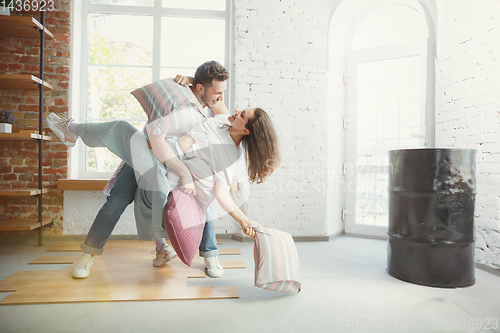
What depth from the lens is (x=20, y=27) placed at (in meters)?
2.82

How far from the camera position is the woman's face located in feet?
6.55

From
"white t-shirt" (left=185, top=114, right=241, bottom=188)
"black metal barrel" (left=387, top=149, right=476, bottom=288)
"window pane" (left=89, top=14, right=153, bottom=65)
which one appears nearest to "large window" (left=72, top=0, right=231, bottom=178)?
"window pane" (left=89, top=14, right=153, bottom=65)

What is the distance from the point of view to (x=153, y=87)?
2.04 metres

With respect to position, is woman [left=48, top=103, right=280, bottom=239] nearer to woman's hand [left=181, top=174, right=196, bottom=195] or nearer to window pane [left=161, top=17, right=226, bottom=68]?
woman's hand [left=181, top=174, right=196, bottom=195]

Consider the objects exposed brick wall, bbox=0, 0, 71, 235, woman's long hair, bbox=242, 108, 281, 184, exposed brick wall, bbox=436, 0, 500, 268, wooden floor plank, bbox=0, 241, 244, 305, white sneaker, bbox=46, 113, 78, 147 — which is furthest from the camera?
exposed brick wall, bbox=0, 0, 71, 235

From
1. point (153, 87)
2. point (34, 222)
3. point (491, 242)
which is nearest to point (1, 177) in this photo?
point (34, 222)

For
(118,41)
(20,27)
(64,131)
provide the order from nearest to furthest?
(64,131), (20,27), (118,41)

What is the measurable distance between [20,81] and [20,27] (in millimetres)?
526

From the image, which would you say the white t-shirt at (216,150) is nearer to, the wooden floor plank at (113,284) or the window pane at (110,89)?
the wooden floor plank at (113,284)

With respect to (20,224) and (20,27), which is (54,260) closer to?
(20,224)

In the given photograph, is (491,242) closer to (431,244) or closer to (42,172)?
(431,244)

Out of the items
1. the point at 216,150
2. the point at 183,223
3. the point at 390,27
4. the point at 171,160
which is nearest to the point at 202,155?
the point at 216,150

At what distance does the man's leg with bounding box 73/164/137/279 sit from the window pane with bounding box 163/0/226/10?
2307 mm

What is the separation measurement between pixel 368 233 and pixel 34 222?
11.6ft
